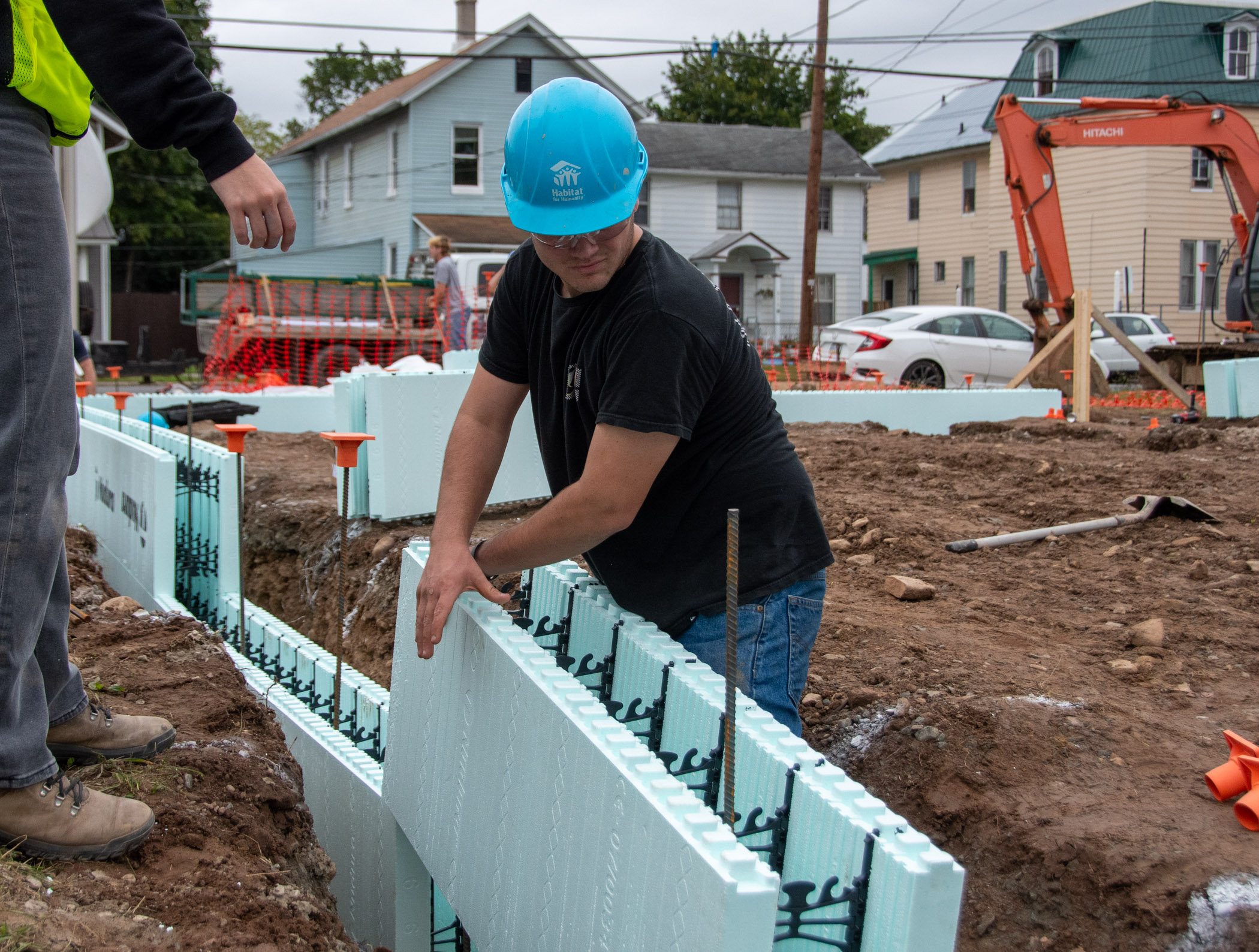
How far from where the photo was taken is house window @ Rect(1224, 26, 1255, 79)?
2797 centimetres

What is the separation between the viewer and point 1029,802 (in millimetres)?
3166

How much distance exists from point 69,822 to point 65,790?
0.06 m

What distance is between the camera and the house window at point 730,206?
31891mm

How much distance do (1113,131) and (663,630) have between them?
13565 mm

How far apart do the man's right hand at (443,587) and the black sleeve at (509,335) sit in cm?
50

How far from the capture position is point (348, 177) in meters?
Answer: 31.7

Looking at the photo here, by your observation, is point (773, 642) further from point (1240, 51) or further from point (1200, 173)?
point (1240, 51)

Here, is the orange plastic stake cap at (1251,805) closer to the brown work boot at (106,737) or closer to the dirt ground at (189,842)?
the dirt ground at (189,842)

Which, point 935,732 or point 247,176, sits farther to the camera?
point 935,732

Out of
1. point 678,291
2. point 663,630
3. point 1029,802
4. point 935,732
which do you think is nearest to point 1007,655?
point 935,732

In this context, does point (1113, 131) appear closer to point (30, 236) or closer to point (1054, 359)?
point (1054, 359)

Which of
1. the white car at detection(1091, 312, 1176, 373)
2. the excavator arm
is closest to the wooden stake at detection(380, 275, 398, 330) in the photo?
the excavator arm

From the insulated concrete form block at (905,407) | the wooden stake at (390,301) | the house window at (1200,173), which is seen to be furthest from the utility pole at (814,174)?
the house window at (1200,173)

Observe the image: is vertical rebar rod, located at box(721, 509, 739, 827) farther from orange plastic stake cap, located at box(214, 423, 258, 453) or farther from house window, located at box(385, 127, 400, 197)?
house window, located at box(385, 127, 400, 197)
